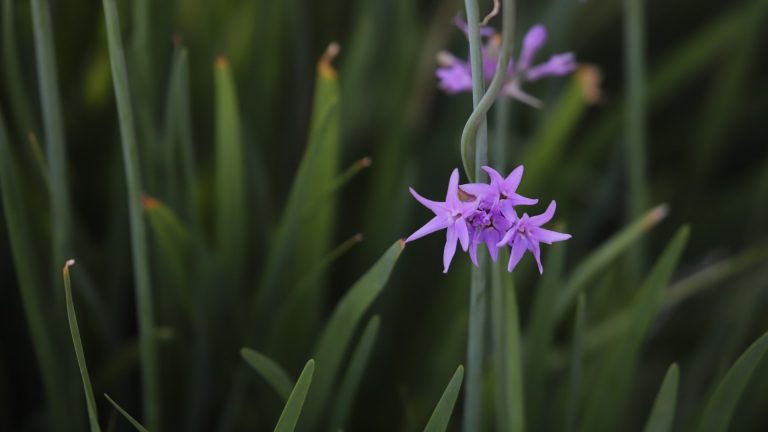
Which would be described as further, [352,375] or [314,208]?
[314,208]

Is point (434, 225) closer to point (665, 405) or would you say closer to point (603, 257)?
point (665, 405)

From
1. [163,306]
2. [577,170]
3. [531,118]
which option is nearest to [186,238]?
[163,306]

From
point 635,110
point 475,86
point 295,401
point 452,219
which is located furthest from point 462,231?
point 635,110

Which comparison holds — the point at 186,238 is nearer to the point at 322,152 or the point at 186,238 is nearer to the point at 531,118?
the point at 322,152

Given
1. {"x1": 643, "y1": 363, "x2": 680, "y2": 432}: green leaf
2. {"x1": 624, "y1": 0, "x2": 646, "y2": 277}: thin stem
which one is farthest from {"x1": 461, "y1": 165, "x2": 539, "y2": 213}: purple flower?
{"x1": 624, "y1": 0, "x2": 646, "y2": 277}: thin stem

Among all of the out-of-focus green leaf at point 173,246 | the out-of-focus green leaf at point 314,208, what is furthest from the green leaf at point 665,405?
the out-of-focus green leaf at point 173,246

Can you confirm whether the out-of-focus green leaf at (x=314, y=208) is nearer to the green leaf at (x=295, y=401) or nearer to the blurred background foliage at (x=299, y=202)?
the blurred background foliage at (x=299, y=202)
